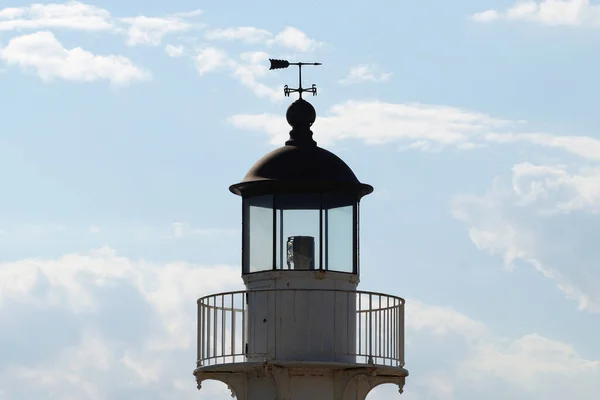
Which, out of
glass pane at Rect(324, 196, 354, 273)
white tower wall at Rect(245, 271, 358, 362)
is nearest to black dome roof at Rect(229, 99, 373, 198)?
glass pane at Rect(324, 196, 354, 273)

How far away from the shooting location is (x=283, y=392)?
154 feet

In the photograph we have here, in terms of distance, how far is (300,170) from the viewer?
47750mm

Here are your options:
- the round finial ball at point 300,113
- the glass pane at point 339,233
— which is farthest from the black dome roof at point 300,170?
the glass pane at point 339,233

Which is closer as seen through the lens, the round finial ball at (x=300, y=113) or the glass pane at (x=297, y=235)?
the glass pane at (x=297, y=235)

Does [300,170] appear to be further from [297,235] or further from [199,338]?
[199,338]

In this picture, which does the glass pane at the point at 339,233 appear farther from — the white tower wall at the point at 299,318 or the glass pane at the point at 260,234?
the glass pane at the point at 260,234

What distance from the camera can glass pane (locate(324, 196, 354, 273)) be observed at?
4762 centimetres

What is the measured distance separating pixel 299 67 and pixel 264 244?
3528mm

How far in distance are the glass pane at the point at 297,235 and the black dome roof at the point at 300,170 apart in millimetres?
326

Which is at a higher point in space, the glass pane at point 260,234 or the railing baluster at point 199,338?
the glass pane at point 260,234

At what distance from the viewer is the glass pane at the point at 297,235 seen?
4747 cm

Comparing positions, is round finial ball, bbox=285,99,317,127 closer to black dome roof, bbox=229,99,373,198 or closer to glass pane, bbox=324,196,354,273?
black dome roof, bbox=229,99,373,198

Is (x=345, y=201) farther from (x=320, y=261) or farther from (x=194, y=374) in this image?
(x=194, y=374)

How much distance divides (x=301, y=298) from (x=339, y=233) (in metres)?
1.53
